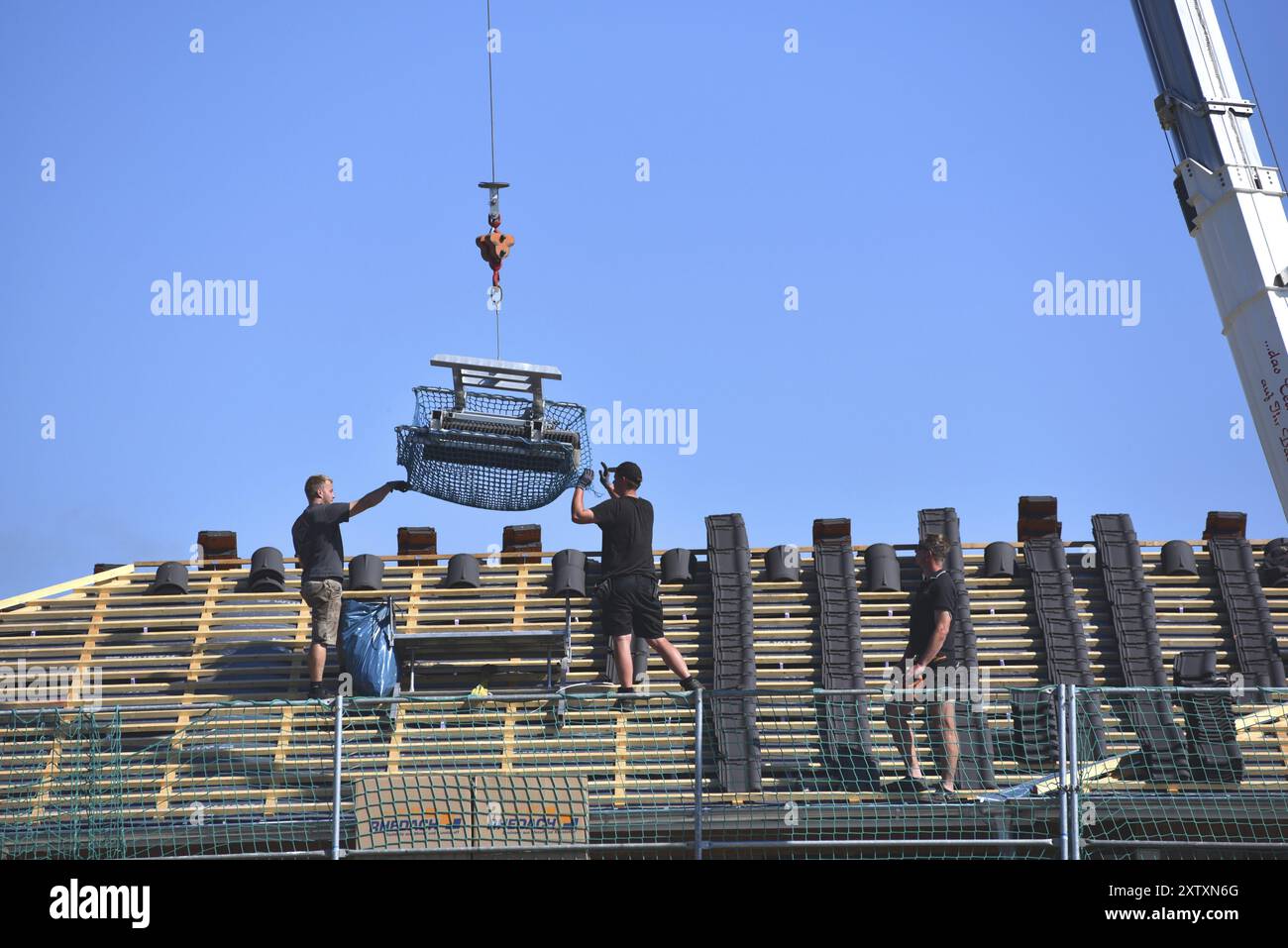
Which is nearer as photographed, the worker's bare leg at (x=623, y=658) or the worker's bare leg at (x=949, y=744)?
the worker's bare leg at (x=949, y=744)

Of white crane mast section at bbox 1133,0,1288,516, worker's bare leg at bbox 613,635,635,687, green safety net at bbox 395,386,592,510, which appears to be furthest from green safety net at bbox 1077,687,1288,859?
green safety net at bbox 395,386,592,510

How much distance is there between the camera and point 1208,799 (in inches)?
336

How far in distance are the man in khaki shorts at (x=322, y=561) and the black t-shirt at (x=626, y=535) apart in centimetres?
145

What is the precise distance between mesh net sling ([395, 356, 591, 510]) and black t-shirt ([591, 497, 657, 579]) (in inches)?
26.7

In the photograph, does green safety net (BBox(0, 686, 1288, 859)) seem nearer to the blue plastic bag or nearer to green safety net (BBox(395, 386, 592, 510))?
the blue plastic bag

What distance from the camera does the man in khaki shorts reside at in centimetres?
1027

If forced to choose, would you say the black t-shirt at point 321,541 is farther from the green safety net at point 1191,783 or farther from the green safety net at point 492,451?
the green safety net at point 1191,783

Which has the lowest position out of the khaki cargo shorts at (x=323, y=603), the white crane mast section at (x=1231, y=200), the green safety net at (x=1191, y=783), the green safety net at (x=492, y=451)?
the green safety net at (x=1191, y=783)

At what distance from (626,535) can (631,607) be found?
0.45 metres

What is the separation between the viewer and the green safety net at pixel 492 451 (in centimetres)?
1034

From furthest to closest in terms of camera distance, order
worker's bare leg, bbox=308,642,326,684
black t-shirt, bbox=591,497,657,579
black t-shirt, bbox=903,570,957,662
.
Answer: worker's bare leg, bbox=308,642,326,684
black t-shirt, bbox=591,497,657,579
black t-shirt, bbox=903,570,957,662

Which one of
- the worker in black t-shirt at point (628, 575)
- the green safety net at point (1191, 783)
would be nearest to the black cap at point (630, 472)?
the worker in black t-shirt at point (628, 575)

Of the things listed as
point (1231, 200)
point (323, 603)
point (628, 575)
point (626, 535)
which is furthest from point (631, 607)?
point (1231, 200)
